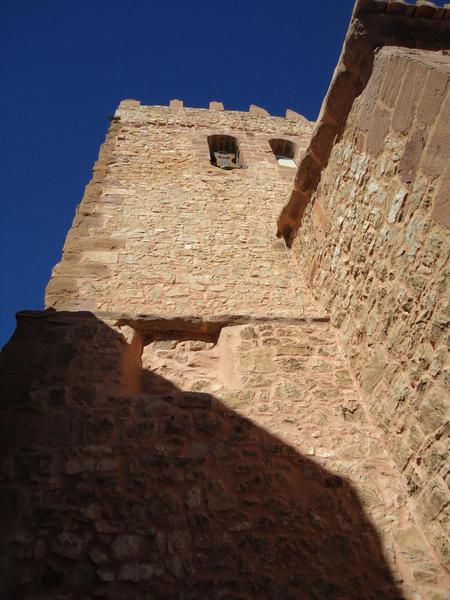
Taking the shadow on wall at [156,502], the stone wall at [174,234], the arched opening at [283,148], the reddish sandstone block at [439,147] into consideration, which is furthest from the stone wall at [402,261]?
the arched opening at [283,148]

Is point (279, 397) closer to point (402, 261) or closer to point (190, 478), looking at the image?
point (190, 478)

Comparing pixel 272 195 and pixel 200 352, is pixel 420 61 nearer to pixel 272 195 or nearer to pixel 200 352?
pixel 200 352

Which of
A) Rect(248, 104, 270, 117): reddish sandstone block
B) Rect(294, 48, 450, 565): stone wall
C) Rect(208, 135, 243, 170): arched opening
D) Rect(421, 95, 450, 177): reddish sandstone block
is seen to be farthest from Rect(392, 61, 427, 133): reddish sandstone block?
Rect(248, 104, 270, 117): reddish sandstone block

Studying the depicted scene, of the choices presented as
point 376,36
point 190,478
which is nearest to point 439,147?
point 376,36

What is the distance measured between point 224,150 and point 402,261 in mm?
6643

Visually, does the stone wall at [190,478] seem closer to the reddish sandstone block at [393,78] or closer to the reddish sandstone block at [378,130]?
the reddish sandstone block at [378,130]

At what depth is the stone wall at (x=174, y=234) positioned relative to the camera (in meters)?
4.47

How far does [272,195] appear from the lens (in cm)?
677

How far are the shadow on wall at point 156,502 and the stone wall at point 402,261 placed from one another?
0.54 metres

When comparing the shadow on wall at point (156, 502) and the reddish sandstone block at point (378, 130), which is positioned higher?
the reddish sandstone block at point (378, 130)

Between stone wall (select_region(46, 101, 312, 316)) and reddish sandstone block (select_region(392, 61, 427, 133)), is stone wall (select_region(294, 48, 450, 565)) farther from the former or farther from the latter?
stone wall (select_region(46, 101, 312, 316))

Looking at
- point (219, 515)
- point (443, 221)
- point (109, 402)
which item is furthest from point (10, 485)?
point (443, 221)

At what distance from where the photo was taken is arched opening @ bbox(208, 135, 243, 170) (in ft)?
26.3

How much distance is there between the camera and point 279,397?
3346 millimetres
